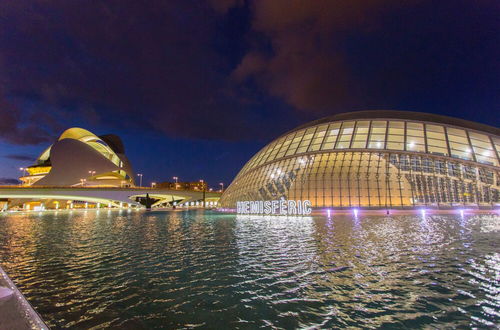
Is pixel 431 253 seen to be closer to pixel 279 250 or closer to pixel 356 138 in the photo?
pixel 279 250

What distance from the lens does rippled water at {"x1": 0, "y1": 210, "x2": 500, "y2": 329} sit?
5840mm

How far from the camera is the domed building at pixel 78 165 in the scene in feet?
362

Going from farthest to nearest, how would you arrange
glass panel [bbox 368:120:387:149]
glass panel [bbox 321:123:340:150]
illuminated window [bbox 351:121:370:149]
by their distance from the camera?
glass panel [bbox 321:123:340:150] → illuminated window [bbox 351:121:370:149] → glass panel [bbox 368:120:387:149]

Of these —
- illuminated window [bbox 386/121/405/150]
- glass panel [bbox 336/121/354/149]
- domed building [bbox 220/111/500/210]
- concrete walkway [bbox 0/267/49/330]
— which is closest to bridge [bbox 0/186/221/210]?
domed building [bbox 220/111/500/210]

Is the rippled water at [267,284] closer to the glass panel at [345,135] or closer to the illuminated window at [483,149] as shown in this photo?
the glass panel at [345,135]

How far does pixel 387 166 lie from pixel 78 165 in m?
119

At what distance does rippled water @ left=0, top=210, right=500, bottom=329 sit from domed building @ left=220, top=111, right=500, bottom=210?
25198 mm

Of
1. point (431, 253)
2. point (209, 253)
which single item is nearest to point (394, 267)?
point (431, 253)

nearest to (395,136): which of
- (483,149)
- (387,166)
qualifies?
(387,166)

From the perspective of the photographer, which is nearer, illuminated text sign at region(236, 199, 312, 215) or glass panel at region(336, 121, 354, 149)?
illuminated text sign at region(236, 199, 312, 215)

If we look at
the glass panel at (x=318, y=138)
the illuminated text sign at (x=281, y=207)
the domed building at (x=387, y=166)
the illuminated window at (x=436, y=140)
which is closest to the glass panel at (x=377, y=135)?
the domed building at (x=387, y=166)

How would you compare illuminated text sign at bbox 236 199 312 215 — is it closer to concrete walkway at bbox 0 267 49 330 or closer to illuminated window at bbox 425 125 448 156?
illuminated window at bbox 425 125 448 156

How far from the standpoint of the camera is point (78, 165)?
112188 mm

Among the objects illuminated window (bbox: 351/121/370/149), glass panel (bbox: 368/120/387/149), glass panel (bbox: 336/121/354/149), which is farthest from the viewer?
glass panel (bbox: 336/121/354/149)
